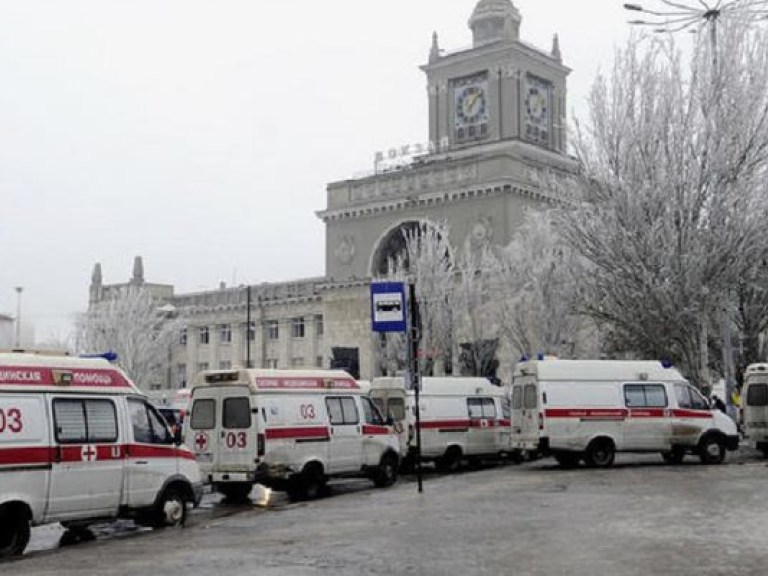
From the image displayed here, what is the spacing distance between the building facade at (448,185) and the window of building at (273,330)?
8 cm

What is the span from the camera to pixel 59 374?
13.3 meters

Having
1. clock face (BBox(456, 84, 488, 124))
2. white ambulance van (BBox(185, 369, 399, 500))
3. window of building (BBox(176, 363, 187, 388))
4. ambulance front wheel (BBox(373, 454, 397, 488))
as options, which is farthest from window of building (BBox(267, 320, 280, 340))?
white ambulance van (BBox(185, 369, 399, 500))

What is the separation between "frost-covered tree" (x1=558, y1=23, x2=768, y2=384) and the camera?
1054 inches

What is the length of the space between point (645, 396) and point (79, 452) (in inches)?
562

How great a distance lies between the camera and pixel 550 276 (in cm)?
4588

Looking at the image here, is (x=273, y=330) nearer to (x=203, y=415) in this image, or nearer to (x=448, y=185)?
(x=448, y=185)

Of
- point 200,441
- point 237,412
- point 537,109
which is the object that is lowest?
point 200,441

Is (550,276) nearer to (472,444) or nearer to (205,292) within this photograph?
(472,444)

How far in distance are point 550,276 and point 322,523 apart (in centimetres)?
3286

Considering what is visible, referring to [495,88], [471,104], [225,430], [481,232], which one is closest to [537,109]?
[495,88]

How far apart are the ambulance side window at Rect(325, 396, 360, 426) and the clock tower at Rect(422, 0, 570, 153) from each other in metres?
47.2

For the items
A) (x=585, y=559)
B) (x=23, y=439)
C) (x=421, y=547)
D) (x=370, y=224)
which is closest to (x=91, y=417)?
(x=23, y=439)

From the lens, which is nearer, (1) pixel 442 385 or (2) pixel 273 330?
(1) pixel 442 385

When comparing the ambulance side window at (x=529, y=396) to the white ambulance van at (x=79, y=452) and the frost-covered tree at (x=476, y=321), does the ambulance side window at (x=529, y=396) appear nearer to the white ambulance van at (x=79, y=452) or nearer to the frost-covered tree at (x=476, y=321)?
the white ambulance van at (x=79, y=452)
